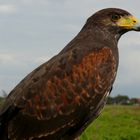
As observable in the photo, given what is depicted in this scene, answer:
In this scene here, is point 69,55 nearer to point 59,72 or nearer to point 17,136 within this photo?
point 59,72

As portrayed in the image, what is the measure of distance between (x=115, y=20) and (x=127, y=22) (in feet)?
0.54

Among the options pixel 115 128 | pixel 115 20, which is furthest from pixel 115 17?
pixel 115 128

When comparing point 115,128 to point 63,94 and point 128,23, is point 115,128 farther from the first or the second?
point 63,94

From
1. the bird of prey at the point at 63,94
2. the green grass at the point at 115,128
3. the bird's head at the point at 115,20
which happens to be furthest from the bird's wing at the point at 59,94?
the green grass at the point at 115,128

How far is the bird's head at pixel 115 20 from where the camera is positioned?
862 centimetres

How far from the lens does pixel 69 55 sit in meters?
8.17

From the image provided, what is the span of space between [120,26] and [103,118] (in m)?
25.9

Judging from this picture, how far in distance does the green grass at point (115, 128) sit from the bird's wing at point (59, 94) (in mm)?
13326

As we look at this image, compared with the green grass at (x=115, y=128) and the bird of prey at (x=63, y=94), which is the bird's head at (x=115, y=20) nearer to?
the bird of prey at (x=63, y=94)

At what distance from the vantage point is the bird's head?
339 inches

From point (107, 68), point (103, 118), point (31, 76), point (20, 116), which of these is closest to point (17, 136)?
point (20, 116)

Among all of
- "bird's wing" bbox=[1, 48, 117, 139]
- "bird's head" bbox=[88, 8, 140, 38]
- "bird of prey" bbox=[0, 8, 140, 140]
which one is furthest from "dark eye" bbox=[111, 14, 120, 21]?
"bird's wing" bbox=[1, 48, 117, 139]

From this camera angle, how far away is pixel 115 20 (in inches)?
342

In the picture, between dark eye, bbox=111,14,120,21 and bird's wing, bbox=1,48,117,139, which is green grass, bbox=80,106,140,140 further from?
bird's wing, bbox=1,48,117,139
